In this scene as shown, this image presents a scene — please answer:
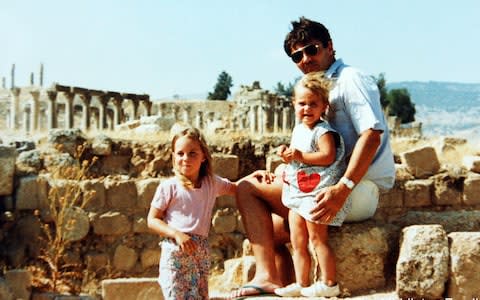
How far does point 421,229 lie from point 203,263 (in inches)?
59.5

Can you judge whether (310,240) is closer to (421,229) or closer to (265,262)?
(265,262)

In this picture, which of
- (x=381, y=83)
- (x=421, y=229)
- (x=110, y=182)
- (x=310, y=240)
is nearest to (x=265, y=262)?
(x=310, y=240)

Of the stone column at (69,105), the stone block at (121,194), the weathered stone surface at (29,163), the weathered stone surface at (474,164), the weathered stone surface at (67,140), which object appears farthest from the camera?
the stone column at (69,105)

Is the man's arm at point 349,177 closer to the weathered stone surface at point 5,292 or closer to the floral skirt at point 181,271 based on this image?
the floral skirt at point 181,271

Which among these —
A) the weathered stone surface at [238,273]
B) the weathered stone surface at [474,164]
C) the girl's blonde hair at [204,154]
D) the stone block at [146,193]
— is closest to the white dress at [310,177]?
the girl's blonde hair at [204,154]

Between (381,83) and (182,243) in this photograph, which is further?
(381,83)

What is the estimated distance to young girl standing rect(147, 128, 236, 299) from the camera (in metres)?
4.80

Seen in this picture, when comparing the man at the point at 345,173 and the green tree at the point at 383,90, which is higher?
the green tree at the point at 383,90

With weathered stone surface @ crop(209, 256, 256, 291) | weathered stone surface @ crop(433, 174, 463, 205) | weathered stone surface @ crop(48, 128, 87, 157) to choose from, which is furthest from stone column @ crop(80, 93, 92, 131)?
weathered stone surface @ crop(209, 256, 256, 291)

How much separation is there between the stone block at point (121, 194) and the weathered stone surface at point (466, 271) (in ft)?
22.2

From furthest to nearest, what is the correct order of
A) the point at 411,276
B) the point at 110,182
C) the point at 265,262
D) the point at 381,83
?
the point at 381,83 → the point at 110,182 → the point at 265,262 → the point at 411,276

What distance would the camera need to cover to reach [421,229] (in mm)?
4383

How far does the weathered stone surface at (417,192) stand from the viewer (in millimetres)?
11117

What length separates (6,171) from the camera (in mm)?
10109
